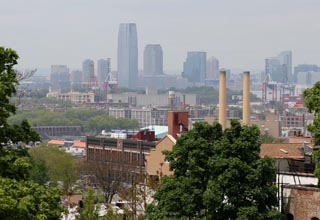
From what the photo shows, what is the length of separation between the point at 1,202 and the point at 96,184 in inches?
2091

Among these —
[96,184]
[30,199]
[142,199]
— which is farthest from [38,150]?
[30,199]

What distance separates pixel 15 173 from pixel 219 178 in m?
5.79

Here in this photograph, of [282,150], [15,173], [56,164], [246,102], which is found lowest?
[56,164]

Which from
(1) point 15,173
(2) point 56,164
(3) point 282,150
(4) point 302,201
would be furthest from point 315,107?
(2) point 56,164

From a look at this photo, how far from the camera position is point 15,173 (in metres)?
19.2

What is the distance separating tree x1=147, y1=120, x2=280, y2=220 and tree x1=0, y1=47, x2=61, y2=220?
470 cm

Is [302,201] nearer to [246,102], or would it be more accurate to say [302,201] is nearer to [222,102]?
[222,102]

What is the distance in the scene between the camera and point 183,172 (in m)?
24.5

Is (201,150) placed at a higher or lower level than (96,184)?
higher

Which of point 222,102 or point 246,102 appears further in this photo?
point 246,102

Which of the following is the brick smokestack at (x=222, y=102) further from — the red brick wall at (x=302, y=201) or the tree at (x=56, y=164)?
the red brick wall at (x=302, y=201)

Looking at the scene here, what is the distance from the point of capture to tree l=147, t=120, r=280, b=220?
23.3m

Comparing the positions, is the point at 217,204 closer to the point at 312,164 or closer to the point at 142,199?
the point at 312,164

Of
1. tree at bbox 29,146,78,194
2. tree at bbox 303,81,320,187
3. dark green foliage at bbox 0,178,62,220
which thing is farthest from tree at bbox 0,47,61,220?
tree at bbox 29,146,78,194
